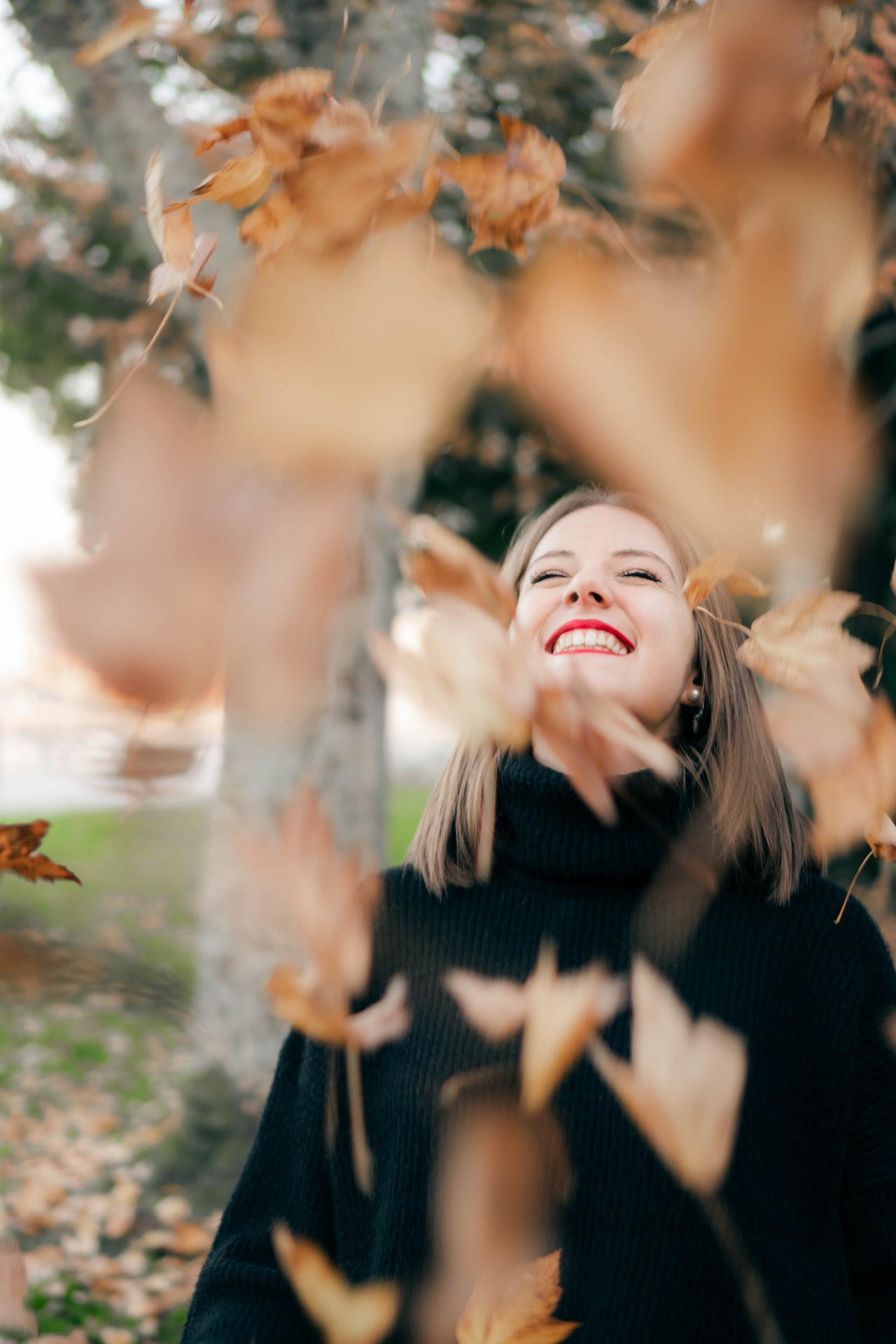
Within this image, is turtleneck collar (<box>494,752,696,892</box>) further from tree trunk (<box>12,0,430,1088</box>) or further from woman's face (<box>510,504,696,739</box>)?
tree trunk (<box>12,0,430,1088</box>)

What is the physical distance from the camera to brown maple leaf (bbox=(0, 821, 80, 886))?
81 centimetres

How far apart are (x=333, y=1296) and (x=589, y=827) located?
676 mm

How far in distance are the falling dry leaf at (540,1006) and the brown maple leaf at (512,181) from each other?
78cm

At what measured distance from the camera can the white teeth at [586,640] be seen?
113 centimetres

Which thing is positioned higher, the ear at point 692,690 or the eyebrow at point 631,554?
the eyebrow at point 631,554

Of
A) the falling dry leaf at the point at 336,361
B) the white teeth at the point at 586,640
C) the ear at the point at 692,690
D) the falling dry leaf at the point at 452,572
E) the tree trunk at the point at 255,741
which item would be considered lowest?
the tree trunk at the point at 255,741

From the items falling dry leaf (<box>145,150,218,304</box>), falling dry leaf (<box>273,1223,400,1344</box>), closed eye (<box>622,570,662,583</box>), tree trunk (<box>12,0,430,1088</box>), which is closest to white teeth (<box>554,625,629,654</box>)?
closed eye (<box>622,570,662,583</box>)

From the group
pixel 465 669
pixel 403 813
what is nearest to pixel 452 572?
pixel 465 669

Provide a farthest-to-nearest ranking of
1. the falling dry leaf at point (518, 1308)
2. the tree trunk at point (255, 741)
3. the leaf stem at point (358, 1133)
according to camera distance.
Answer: the tree trunk at point (255, 741)
the leaf stem at point (358, 1133)
the falling dry leaf at point (518, 1308)

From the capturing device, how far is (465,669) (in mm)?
650

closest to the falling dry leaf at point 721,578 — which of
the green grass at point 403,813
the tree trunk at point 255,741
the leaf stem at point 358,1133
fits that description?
the leaf stem at point 358,1133

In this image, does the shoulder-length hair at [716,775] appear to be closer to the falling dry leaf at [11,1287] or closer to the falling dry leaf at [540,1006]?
the falling dry leaf at [540,1006]

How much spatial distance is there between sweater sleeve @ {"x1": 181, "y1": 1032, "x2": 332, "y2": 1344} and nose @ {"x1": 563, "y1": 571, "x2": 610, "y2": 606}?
695 millimetres

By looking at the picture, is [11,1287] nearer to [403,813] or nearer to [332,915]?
[332,915]
